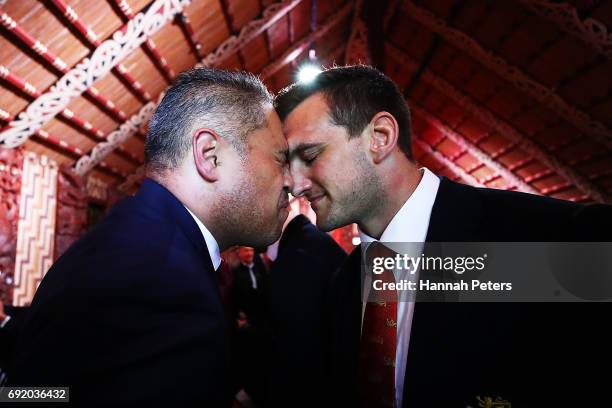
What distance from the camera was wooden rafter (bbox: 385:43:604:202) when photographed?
8180 mm

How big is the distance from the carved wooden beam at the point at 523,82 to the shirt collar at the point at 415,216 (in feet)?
21.1

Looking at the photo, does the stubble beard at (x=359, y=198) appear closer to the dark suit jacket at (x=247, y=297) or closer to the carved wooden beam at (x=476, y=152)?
the dark suit jacket at (x=247, y=297)

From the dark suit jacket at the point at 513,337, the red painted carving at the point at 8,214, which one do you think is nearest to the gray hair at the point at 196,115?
the dark suit jacket at the point at 513,337

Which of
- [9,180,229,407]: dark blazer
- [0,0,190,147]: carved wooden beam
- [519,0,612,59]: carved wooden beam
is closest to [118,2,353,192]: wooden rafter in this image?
[519,0,612,59]: carved wooden beam

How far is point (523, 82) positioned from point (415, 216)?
657 centimetres

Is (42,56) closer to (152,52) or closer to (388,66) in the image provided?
(152,52)

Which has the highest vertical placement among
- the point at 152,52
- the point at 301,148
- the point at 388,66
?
the point at 388,66

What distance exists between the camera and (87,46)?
161 inches

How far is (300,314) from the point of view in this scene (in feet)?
6.45

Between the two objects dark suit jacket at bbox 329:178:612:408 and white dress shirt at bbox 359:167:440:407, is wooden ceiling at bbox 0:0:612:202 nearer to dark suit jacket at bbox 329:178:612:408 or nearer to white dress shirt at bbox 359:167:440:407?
white dress shirt at bbox 359:167:440:407

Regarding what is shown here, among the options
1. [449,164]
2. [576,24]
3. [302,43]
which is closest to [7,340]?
[576,24]

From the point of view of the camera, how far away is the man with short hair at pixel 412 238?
3.68 ft

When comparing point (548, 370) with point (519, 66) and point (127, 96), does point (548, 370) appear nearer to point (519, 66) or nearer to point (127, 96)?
point (127, 96)

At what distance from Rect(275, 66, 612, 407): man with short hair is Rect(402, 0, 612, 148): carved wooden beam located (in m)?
6.16
